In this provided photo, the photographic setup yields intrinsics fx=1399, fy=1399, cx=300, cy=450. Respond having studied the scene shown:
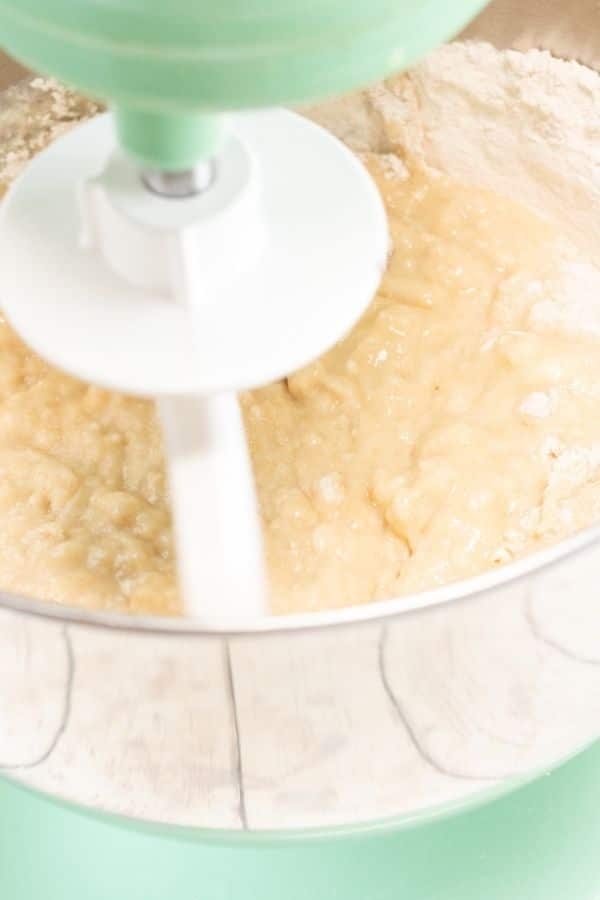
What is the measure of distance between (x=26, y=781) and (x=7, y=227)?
0.96ft

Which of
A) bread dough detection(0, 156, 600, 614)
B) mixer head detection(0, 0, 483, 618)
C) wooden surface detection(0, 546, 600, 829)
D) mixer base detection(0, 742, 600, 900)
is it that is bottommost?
mixer base detection(0, 742, 600, 900)

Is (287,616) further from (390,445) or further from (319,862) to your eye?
(390,445)

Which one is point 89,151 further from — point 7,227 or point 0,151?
point 0,151

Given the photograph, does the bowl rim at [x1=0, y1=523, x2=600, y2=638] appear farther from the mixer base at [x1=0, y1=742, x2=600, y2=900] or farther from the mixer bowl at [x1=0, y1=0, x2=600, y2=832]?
the mixer base at [x1=0, y1=742, x2=600, y2=900]

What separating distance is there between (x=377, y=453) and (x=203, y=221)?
0.45m

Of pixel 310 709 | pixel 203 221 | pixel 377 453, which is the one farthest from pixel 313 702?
pixel 377 453

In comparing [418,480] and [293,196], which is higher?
[293,196]

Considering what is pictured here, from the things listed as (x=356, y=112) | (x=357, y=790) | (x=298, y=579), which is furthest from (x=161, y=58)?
(x=356, y=112)

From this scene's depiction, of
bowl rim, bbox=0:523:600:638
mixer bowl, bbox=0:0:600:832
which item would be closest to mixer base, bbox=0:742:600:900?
mixer bowl, bbox=0:0:600:832

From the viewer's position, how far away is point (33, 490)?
981 mm

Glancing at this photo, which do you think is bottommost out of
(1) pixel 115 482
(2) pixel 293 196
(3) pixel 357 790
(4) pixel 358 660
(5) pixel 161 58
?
(1) pixel 115 482

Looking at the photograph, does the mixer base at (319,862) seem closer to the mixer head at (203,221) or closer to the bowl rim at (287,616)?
the mixer head at (203,221)

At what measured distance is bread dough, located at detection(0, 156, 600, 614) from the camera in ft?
3.09

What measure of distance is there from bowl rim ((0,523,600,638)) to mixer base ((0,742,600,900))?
29 cm
